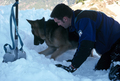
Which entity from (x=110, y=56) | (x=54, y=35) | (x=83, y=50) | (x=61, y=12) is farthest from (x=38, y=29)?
(x=110, y=56)

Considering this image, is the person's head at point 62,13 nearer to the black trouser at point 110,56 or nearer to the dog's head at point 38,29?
the black trouser at point 110,56

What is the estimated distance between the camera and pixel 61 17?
75.5 inches

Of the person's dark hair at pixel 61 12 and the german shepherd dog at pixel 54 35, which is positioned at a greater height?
the person's dark hair at pixel 61 12

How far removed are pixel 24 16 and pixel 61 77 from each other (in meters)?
5.29

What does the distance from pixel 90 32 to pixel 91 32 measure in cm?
2

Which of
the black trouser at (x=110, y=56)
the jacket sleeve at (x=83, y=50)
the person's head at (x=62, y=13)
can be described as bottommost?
the black trouser at (x=110, y=56)

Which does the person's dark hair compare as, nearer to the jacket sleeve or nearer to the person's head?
the person's head

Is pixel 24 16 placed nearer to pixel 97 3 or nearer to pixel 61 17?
pixel 61 17

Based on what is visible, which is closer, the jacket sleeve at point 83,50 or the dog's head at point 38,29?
the jacket sleeve at point 83,50

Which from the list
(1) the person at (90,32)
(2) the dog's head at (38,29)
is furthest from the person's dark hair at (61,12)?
(2) the dog's head at (38,29)

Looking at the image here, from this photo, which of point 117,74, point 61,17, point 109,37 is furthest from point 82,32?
point 117,74

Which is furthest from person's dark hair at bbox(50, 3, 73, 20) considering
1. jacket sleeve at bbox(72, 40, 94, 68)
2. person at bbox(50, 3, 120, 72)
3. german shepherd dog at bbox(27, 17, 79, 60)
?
german shepherd dog at bbox(27, 17, 79, 60)

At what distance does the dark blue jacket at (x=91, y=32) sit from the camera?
1648 mm

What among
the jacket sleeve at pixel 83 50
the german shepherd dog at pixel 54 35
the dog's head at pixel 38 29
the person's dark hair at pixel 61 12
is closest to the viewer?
the jacket sleeve at pixel 83 50
